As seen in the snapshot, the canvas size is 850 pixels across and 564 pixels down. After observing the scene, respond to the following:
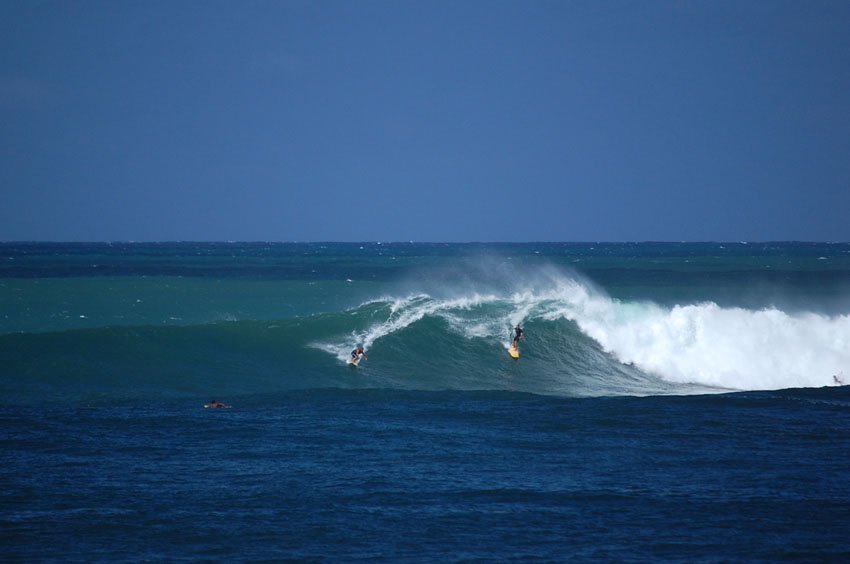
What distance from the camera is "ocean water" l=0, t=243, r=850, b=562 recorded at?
10977 millimetres

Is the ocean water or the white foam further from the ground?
the white foam

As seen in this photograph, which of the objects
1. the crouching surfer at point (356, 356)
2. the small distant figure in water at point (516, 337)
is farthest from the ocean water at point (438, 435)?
the small distant figure in water at point (516, 337)

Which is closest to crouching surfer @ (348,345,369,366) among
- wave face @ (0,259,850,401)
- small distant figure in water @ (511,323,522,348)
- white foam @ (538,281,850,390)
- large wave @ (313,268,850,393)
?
wave face @ (0,259,850,401)

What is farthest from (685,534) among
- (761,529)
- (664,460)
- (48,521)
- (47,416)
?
(47,416)

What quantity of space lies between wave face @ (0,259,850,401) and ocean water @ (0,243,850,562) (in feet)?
0.34

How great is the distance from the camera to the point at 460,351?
26.0 m

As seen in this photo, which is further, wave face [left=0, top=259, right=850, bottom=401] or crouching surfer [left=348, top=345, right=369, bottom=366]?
crouching surfer [left=348, top=345, right=369, bottom=366]

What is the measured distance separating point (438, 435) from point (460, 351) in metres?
9.86

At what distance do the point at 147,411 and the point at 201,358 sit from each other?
20.3 ft

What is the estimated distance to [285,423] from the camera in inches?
674

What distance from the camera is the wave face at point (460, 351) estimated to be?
72.8ft

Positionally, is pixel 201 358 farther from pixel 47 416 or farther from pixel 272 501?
pixel 272 501

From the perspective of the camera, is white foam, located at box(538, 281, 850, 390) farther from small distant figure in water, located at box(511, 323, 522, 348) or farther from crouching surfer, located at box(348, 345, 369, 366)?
crouching surfer, located at box(348, 345, 369, 366)

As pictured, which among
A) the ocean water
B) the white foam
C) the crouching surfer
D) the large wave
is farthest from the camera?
the white foam
